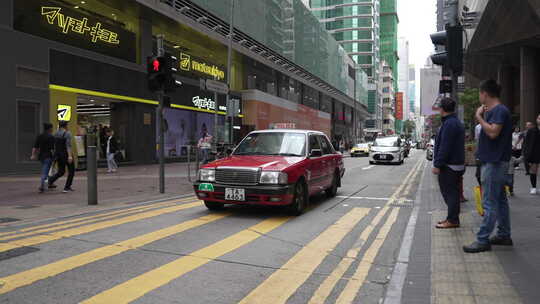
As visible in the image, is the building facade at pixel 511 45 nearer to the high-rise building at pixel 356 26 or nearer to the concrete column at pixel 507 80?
the concrete column at pixel 507 80

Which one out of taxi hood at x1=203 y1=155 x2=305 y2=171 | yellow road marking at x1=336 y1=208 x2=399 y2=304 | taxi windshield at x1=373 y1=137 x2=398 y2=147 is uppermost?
taxi windshield at x1=373 y1=137 x2=398 y2=147

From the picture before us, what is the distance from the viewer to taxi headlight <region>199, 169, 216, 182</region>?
734 cm

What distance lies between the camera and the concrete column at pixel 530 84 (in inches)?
952

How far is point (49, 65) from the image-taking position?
16.6 meters

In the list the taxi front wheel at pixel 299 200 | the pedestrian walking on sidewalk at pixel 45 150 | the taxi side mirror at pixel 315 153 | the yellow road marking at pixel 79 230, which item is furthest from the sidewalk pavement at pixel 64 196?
the taxi side mirror at pixel 315 153

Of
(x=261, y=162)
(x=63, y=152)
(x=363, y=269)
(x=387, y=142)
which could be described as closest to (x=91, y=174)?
(x=63, y=152)

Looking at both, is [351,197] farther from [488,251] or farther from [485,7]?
[485,7]

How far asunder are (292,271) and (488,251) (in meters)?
2.32

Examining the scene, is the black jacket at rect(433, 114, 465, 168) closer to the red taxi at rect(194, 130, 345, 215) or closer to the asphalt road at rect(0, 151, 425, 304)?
the asphalt road at rect(0, 151, 425, 304)

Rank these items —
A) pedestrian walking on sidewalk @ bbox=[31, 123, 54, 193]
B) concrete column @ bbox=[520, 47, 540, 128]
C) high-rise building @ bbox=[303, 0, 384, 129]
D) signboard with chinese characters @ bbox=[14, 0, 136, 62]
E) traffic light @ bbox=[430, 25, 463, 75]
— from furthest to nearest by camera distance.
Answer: high-rise building @ bbox=[303, 0, 384, 129], concrete column @ bbox=[520, 47, 540, 128], signboard with chinese characters @ bbox=[14, 0, 136, 62], pedestrian walking on sidewalk @ bbox=[31, 123, 54, 193], traffic light @ bbox=[430, 25, 463, 75]

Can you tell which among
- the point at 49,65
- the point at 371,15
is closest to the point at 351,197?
the point at 49,65

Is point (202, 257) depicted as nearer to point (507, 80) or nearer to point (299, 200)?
point (299, 200)

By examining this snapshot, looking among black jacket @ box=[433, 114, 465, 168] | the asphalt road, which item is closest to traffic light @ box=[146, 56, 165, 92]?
the asphalt road

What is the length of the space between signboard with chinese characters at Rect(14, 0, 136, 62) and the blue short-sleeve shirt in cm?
1627
